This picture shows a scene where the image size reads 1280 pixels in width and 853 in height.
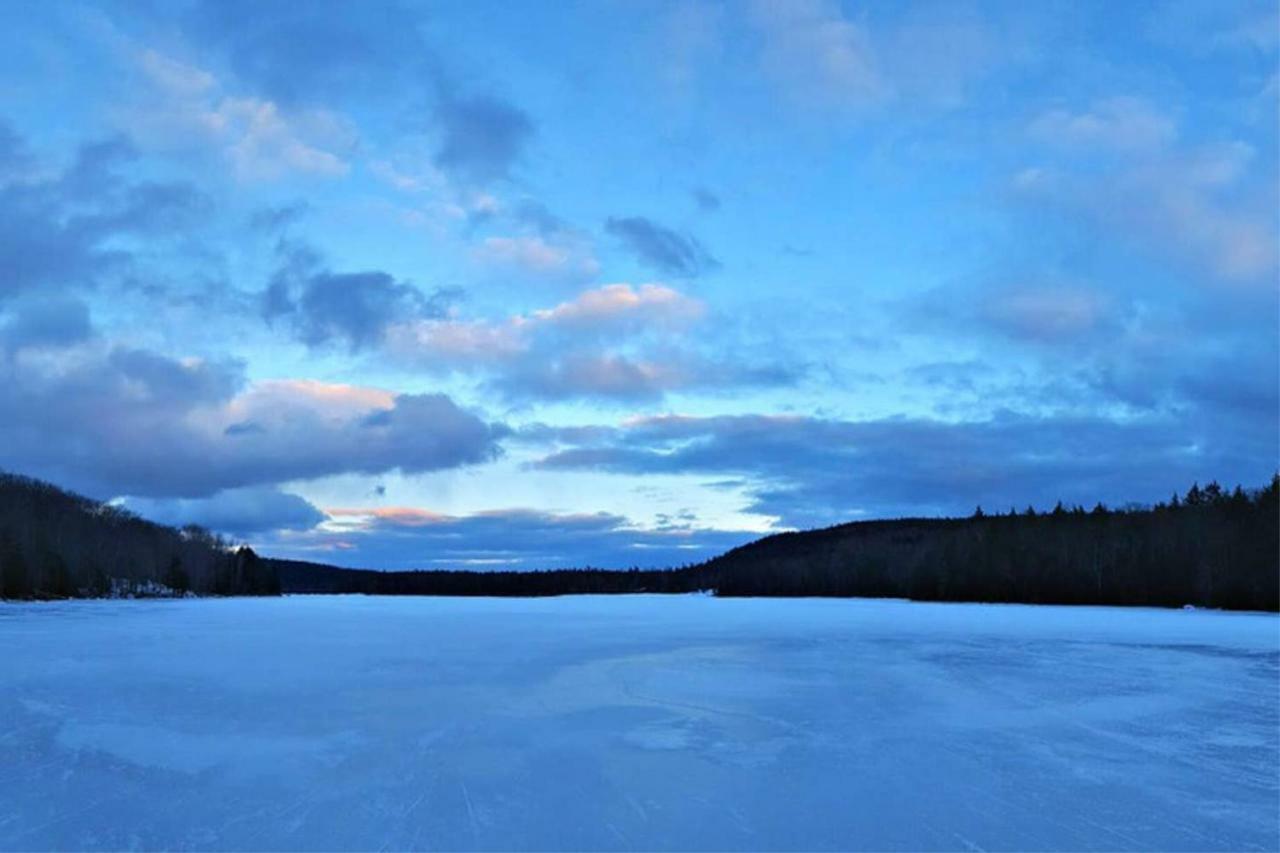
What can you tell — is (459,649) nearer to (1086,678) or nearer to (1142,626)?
(1086,678)

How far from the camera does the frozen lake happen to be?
6.02 meters

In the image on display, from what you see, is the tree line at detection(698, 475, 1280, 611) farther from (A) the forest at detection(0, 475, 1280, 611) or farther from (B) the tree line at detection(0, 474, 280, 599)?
(B) the tree line at detection(0, 474, 280, 599)

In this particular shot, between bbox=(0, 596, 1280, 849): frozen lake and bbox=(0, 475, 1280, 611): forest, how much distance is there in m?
41.3

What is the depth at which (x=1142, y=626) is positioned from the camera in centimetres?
3120

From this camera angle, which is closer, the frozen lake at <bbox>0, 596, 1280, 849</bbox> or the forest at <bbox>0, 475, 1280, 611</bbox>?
the frozen lake at <bbox>0, 596, 1280, 849</bbox>

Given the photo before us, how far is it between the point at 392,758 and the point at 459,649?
461 inches

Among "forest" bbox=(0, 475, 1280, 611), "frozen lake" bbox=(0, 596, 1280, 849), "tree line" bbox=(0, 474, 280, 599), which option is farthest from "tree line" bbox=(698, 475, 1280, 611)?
"tree line" bbox=(0, 474, 280, 599)

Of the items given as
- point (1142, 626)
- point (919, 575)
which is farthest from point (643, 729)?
point (919, 575)

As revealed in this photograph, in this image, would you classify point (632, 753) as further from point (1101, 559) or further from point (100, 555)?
point (100, 555)

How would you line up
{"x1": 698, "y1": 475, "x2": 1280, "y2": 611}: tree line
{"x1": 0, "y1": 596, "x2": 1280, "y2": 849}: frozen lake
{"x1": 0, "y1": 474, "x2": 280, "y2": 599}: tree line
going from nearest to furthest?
1. {"x1": 0, "y1": 596, "x2": 1280, "y2": 849}: frozen lake
2. {"x1": 698, "y1": 475, "x2": 1280, "y2": 611}: tree line
3. {"x1": 0, "y1": 474, "x2": 280, "y2": 599}: tree line

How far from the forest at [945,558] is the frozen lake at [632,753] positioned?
135 feet

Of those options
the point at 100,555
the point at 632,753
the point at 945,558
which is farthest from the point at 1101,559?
the point at 100,555

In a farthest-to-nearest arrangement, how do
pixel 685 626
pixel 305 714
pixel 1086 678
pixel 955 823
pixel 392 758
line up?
pixel 685 626
pixel 1086 678
pixel 305 714
pixel 392 758
pixel 955 823

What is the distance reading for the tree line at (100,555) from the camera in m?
65.4
